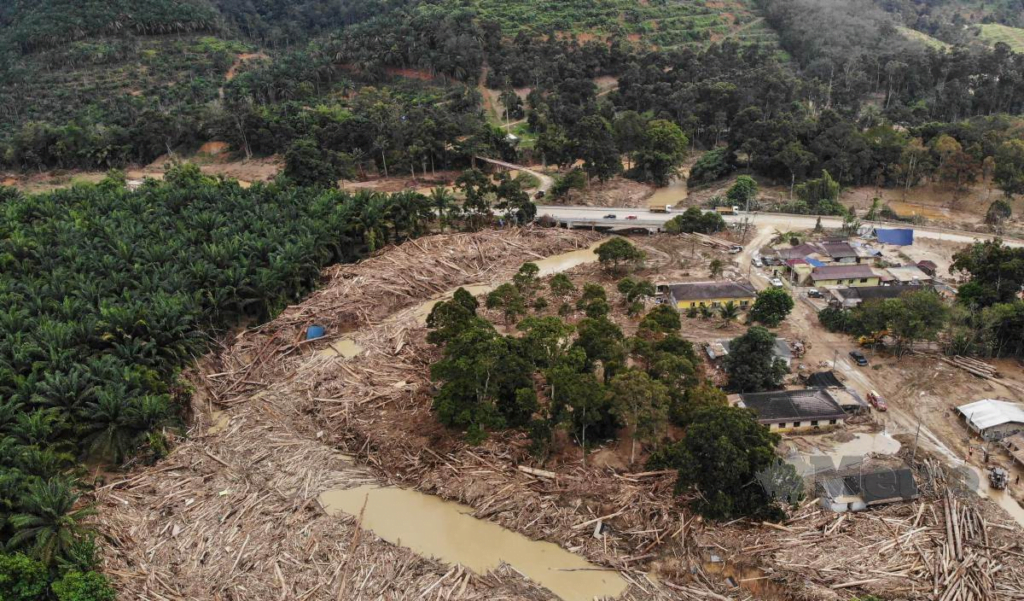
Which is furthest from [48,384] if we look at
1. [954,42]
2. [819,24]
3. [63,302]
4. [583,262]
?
[954,42]

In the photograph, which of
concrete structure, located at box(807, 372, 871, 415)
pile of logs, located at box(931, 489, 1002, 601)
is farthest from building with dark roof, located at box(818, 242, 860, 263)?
pile of logs, located at box(931, 489, 1002, 601)

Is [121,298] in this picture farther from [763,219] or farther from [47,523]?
[763,219]

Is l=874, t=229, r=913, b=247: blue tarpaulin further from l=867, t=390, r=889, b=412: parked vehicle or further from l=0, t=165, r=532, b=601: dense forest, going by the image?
l=0, t=165, r=532, b=601: dense forest

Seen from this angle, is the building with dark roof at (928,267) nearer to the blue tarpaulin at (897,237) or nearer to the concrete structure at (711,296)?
the blue tarpaulin at (897,237)

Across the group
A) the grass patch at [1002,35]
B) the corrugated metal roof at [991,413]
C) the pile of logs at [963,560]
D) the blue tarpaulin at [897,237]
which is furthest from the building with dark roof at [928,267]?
the grass patch at [1002,35]

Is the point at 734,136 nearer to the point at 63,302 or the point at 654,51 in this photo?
the point at 654,51
